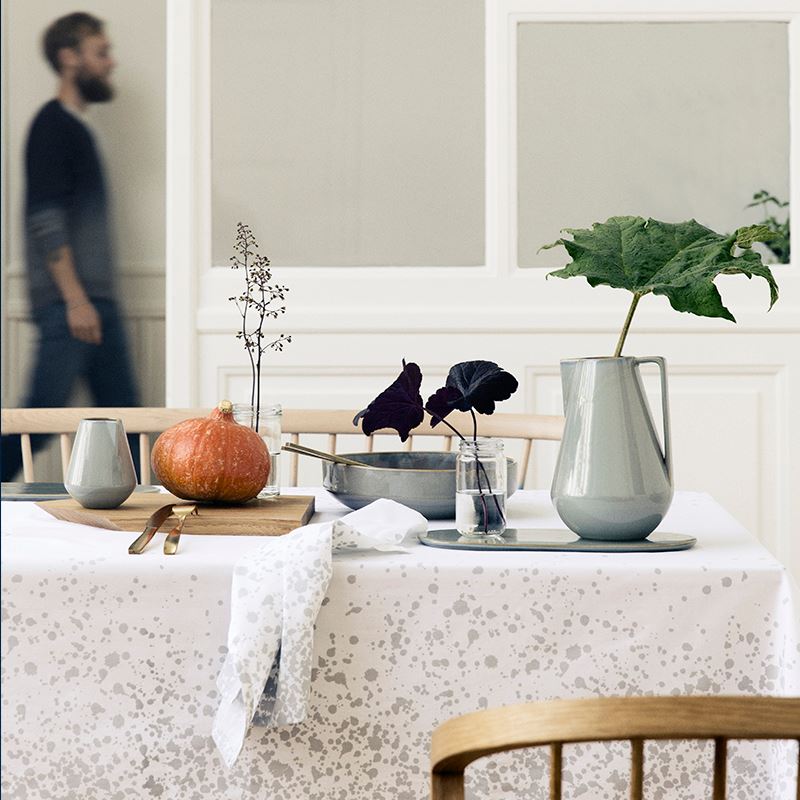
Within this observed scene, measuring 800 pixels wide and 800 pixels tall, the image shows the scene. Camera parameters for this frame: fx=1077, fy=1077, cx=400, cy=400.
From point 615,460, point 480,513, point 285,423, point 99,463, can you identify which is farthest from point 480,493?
point 285,423

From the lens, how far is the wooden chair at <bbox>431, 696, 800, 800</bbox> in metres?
0.54

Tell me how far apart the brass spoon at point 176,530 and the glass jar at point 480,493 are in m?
0.28

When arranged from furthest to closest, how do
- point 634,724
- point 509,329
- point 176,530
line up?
point 509,329 → point 176,530 → point 634,724

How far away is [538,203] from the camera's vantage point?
2.99 metres

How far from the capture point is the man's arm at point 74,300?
3.03 m

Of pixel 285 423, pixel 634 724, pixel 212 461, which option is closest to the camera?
pixel 634 724

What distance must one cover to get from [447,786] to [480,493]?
0.52 m

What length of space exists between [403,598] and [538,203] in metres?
2.22

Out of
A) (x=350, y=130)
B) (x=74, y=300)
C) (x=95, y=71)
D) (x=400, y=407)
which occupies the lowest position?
(x=400, y=407)

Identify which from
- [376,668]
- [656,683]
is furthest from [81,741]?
[656,683]

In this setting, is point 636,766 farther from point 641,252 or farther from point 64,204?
point 64,204

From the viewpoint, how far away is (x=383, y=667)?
92cm

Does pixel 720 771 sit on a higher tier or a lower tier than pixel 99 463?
lower

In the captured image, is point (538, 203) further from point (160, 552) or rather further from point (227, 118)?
point (160, 552)
